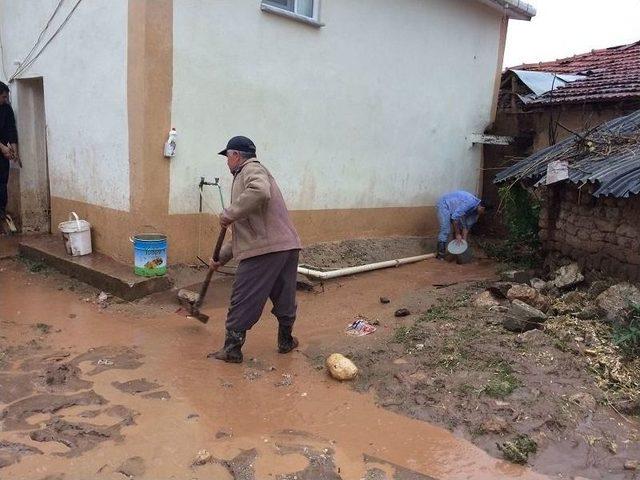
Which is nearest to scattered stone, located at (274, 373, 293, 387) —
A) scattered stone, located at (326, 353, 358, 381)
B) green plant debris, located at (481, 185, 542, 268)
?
scattered stone, located at (326, 353, 358, 381)

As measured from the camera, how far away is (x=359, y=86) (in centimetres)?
809

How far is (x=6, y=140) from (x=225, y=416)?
595 centimetres

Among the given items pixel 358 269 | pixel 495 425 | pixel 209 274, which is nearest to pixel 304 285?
pixel 358 269

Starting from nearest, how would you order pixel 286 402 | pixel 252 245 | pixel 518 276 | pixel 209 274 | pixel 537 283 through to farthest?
pixel 286 402, pixel 252 245, pixel 209 274, pixel 537 283, pixel 518 276

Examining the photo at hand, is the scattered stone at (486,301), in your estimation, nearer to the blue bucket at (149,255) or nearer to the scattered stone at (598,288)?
the scattered stone at (598,288)

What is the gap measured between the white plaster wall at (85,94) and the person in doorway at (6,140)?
21.9 inches

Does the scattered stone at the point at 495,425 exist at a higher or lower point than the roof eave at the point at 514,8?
lower

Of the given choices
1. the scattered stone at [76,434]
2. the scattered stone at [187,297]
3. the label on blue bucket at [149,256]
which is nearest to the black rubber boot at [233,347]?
the scattered stone at [187,297]

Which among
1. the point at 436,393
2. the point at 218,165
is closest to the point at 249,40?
the point at 218,165

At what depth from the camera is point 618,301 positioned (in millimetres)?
4984

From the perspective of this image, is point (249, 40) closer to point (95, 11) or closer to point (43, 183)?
point (95, 11)

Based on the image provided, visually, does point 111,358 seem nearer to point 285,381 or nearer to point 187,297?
point 187,297

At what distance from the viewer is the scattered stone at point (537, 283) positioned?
242 inches

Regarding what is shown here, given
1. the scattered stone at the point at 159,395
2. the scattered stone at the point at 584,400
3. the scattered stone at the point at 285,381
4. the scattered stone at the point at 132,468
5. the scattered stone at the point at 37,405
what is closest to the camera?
the scattered stone at the point at 132,468
